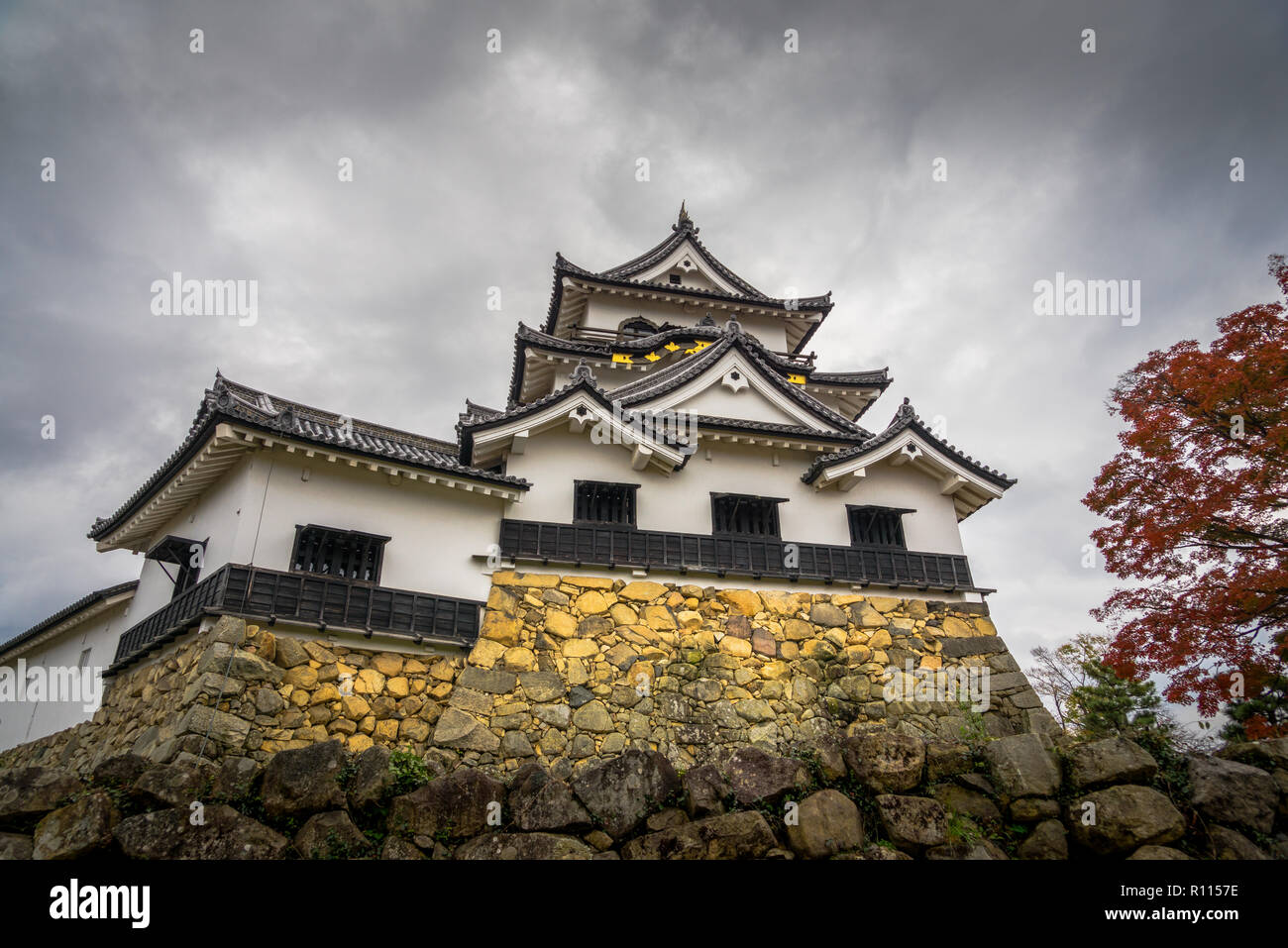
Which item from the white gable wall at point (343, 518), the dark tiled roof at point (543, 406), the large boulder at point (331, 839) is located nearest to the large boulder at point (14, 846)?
the large boulder at point (331, 839)

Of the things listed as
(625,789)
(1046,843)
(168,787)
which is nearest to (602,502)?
(625,789)

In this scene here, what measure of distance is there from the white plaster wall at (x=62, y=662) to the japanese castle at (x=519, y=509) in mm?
85

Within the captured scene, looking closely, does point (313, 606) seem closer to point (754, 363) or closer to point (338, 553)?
point (338, 553)

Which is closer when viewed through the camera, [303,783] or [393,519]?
[303,783]

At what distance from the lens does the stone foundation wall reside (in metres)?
11.1

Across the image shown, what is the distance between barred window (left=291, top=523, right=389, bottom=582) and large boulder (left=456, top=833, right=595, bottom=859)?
5980 millimetres

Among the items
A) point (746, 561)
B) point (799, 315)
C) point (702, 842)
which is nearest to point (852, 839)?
point (702, 842)

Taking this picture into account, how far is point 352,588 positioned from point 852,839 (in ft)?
29.0

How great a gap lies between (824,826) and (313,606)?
8.67 m

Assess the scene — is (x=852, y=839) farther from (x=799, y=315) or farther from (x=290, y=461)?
(x=799, y=315)

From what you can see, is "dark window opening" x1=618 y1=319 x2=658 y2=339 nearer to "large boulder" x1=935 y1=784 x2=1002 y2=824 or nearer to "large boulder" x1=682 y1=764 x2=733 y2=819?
"large boulder" x1=682 y1=764 x2=733 y2=819

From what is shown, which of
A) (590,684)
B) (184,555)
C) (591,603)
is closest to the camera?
(590,684)

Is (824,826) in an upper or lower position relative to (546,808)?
lower

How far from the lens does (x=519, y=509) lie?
48.2 ft
